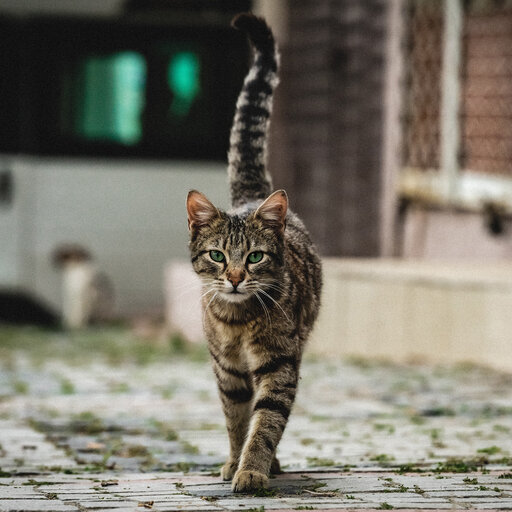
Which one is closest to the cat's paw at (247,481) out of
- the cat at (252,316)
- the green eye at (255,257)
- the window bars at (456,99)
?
the cat at (252,316)

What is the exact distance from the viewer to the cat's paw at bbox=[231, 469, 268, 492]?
5.14 m

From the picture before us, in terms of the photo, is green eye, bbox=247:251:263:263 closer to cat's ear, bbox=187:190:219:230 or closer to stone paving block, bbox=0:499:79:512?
cat's ear, bbox=187:190:219:230

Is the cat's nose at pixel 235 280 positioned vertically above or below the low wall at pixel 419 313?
above

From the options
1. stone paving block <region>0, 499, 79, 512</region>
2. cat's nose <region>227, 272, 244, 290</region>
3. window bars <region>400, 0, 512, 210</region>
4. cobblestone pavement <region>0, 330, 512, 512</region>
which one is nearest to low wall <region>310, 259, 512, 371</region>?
cobblestone pavement <region>0, 330, 512, 512</region>

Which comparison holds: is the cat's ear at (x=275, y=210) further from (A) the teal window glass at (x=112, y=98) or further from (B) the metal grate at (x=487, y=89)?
(A) the teal window glass at (x=112, y=98)

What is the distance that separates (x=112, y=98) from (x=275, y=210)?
8.94m

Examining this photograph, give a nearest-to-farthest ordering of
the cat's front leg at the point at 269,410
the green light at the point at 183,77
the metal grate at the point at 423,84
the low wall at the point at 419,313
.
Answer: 1. the cat's front leg at the point at 269,410
2. the low wall at the point at 419,313
3. the metal grate at the point at 423,84
4. the green light at the point at 183,77

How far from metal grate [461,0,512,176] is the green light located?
3.28 meters

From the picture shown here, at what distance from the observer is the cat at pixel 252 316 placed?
5.47 metres

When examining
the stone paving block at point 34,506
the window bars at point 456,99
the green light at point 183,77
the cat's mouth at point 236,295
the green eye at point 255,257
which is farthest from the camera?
the green light at point 183,77

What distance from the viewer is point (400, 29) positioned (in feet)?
41.9

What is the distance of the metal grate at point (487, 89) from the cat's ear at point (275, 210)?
6876 mm

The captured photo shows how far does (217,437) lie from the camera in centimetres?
697

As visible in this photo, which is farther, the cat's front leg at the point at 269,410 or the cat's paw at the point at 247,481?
the cat's front leg at the point at 269,410
